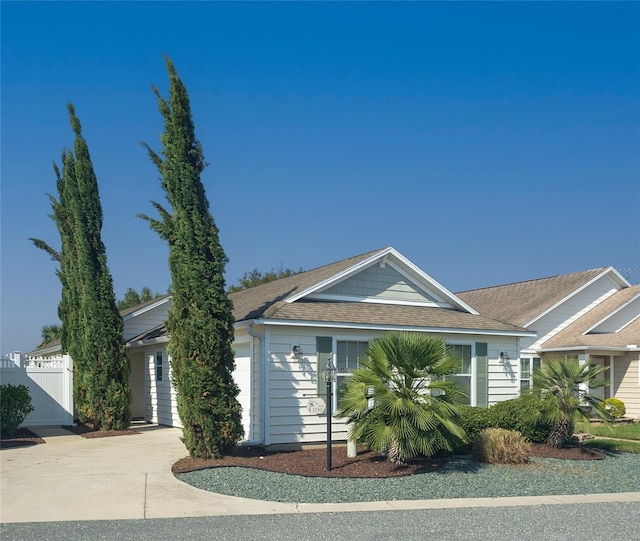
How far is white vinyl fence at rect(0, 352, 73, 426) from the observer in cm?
1908

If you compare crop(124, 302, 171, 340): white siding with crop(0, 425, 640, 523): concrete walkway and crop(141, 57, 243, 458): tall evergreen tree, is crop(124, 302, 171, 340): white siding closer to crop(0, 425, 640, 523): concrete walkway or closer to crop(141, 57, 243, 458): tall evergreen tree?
crop(0, 425, 640, 523): concrete walkway

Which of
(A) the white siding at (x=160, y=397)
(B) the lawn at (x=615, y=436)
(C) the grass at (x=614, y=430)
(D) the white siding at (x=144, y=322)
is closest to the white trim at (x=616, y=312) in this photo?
(B) the lawn at (x=615, y=436)

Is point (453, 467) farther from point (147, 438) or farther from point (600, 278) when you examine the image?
point (600, 278)

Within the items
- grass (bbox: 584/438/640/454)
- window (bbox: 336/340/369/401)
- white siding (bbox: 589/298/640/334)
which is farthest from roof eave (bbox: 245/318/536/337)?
white siding (bbox: 589/298/640/334)

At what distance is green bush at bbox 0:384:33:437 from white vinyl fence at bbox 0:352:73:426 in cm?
230

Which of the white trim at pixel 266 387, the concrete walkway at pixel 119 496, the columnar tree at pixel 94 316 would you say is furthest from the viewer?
the columnar tree at pixel 94 316

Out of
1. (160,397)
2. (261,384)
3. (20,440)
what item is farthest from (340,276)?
(20,440)

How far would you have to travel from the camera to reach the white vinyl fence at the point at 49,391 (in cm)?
1908

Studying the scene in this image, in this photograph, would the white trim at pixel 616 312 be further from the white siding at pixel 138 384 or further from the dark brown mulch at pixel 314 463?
the white siding at pixel 138 384

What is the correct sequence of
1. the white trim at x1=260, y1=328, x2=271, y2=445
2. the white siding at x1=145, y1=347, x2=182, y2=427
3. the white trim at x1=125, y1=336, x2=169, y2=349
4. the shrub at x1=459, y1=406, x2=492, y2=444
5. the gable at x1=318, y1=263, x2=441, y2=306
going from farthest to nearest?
the white siding at x1=145, y1=347, x2=182, y2=427 < the white trim at x1=125, y1=336, x2=169, y2=349 < the gable at x1=318, y1=263, x2=441, y2=306 < the white trim at x1=260, y1=328, x2=271, y2=445 < the shrub at x1=459, y1=406, x2=492, y2=444

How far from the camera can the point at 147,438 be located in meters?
16.2

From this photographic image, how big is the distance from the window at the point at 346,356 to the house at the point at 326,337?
0.02 m

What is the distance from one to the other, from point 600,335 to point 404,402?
45.4 feet

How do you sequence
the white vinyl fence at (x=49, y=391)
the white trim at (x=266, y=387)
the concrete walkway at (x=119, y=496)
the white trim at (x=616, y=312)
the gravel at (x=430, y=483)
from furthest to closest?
the white trim at (x=616, y=312), the white vinyl fence at (x=49, y=391), the white trim at (x=266, y=387), the gravel at (x=430, y=483), the concrete walkway at (x=119, y=496)
